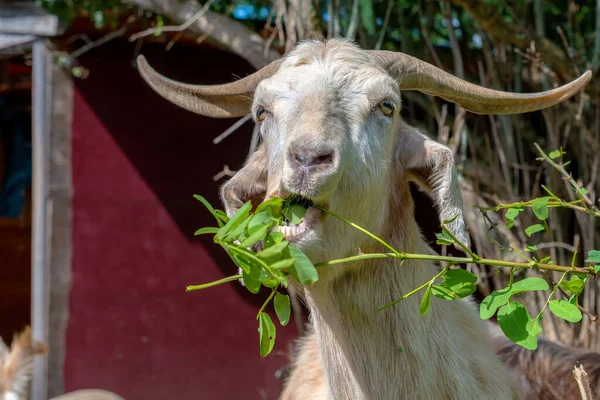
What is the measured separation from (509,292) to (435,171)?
2.30ft

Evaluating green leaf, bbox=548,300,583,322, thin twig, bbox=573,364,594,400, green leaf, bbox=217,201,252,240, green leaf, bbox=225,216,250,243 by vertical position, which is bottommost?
thin twig, bbox=573,364,594,400

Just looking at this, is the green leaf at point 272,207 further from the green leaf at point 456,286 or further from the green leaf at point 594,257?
the green leaf at point 594,257

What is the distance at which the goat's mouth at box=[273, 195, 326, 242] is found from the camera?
238cm

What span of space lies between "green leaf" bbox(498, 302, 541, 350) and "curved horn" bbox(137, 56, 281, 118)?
4.65 feet

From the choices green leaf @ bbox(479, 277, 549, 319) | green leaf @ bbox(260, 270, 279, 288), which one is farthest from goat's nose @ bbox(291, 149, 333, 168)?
green leaf @ bbox(479, 277, 549, 319)

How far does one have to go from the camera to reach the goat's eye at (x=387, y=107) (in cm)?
279

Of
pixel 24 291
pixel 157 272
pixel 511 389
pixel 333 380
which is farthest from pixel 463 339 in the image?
pixel 24 291

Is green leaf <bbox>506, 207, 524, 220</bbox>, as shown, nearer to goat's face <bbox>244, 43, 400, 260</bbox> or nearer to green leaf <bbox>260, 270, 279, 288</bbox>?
goat's face <bbox>244, 43, 400, 260</bbox>

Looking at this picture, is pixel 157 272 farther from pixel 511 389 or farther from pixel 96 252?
pixel 511 389

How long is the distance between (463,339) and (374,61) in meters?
1.07

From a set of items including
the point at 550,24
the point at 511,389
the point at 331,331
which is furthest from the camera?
the point at 550,24

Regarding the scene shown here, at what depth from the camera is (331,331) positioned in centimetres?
285

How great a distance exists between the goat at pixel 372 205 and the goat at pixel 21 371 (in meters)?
3.38

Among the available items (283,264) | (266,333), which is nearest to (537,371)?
(266,333)
